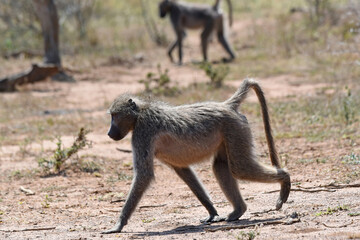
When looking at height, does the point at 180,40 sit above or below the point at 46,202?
above

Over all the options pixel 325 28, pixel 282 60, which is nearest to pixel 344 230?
pixel 282 60

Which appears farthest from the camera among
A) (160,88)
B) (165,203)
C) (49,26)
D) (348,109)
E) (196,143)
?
(49,26)

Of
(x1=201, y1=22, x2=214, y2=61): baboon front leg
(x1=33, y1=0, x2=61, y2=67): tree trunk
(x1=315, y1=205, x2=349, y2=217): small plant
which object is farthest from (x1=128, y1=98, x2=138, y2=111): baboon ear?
(x1=201, y1=22, x2=214, y2=61): baboon front leg

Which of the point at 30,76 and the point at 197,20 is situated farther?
the point at 197,20

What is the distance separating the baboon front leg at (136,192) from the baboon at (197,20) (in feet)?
38.3

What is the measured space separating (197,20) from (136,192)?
41.1 ft

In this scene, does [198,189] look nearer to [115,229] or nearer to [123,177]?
[115,229]

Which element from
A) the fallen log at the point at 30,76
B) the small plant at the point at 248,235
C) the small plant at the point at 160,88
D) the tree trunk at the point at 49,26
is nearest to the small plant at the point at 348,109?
the small plant at the point at 160,88

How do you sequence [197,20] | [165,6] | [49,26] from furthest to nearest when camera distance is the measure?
[165,6]
[197,20]
[49,26]

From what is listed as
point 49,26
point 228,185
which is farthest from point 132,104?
point 49,26

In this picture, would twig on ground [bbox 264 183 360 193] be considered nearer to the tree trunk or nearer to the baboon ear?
the baboon ear

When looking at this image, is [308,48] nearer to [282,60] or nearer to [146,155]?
[282,60]

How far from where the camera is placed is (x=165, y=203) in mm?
6332

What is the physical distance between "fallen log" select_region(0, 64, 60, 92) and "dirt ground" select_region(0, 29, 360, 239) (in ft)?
14.9
